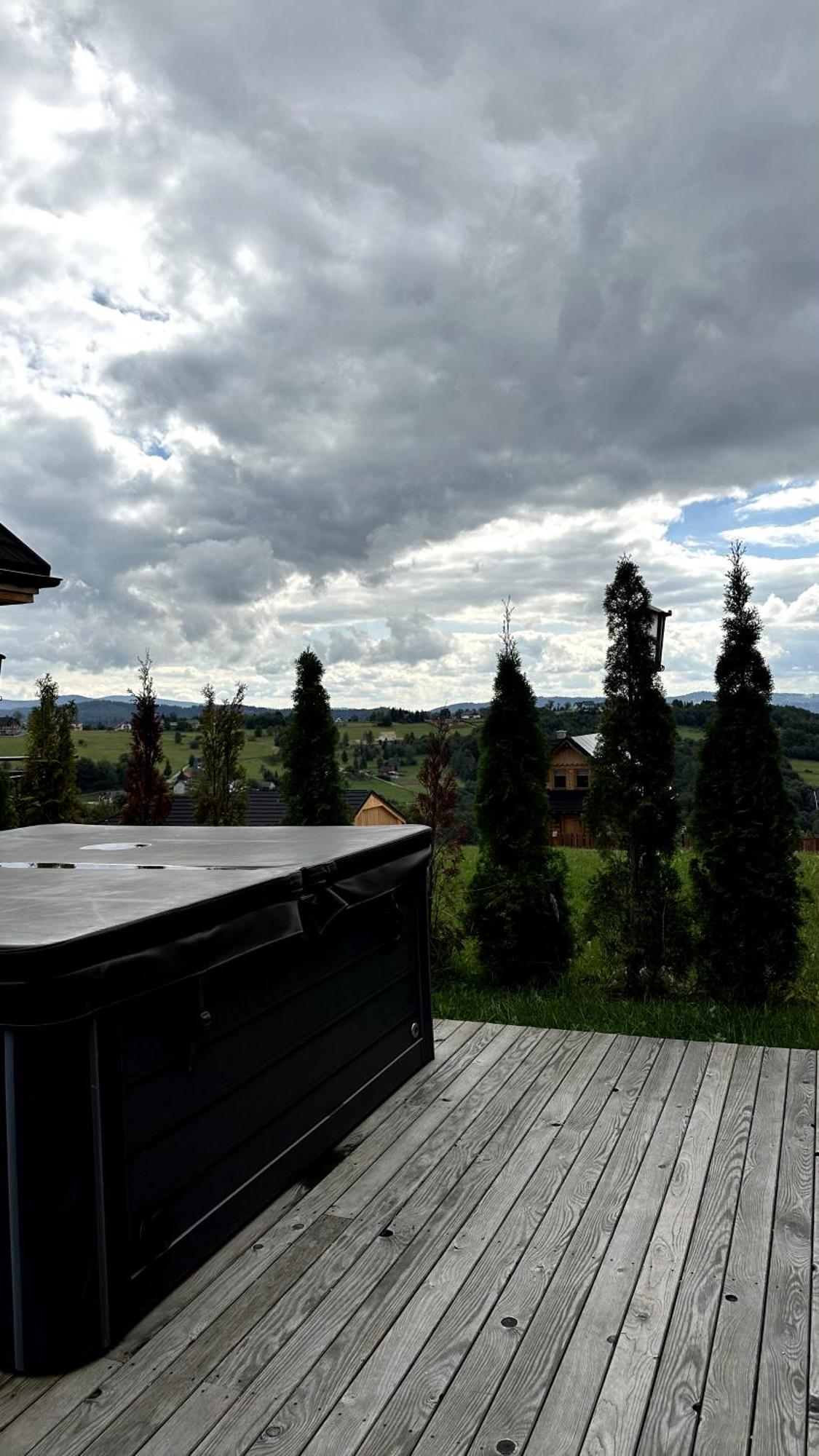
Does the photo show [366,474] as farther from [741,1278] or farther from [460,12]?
[741,1278]

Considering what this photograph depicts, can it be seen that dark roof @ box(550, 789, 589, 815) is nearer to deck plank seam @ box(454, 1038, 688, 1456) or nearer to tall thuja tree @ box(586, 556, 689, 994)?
tall thuja tree @ box(586, 556, 689, 994)

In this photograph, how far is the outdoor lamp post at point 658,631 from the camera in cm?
507

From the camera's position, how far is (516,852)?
5.32m

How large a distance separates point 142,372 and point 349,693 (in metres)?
3.91

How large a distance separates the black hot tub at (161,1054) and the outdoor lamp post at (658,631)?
2.47 meters

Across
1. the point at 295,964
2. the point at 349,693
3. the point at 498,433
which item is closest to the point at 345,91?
the point at 498,433

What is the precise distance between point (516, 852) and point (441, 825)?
687mm

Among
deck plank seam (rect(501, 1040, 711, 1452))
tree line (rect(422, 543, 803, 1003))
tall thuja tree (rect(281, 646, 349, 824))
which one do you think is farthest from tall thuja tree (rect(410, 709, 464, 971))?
deck plank seam (rect(501, 1040, 711, 1452))

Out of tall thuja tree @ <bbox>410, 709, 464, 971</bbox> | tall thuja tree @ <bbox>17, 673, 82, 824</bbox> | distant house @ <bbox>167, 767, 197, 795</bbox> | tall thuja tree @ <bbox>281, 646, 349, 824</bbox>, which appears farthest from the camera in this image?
tall thuja tree @ <bbox>17, 673, 82, 824</bbox>

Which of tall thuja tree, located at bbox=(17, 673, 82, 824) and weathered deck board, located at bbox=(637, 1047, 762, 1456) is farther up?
tall thuja tree, located at bbox=(17, 673, 82, 824)

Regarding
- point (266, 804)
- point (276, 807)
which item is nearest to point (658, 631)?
point (276, 807)

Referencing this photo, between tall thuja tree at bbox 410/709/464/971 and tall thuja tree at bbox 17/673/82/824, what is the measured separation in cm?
316

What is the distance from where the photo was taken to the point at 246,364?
7.41 m

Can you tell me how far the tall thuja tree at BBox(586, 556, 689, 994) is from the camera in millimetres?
5000
